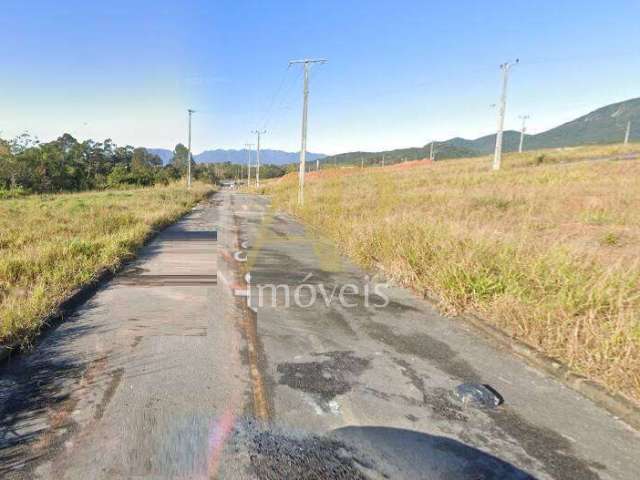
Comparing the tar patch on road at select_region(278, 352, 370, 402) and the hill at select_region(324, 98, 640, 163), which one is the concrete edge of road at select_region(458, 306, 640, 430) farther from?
the hill at select_region(324, 98, 640, 163)

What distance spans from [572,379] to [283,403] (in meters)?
2.77

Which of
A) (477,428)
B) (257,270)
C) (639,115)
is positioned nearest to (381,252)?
(257,270)

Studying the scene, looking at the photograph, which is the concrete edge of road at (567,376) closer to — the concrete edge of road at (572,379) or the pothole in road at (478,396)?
the concrete edge of road at (572,379)

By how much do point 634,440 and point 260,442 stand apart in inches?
111

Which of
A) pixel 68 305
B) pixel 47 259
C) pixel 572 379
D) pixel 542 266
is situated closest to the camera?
pixel 572 379

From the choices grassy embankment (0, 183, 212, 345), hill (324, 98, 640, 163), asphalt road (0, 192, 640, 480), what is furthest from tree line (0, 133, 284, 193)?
hill (324, 98, 640, 163)

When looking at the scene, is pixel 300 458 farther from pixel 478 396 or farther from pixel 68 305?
pixel 68 305

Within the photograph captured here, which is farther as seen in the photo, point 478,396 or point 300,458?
point 478,396

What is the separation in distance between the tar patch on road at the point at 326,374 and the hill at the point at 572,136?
121553 mm

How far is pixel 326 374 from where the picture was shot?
3398 mm

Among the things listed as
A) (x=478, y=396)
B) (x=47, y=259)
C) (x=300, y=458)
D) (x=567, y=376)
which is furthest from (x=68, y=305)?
(x=567, y=376)

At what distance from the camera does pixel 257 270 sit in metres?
7.39

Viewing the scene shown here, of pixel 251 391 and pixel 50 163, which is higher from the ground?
pixel 50 163

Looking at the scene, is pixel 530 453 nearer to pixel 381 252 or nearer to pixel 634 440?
pixel 634 440
